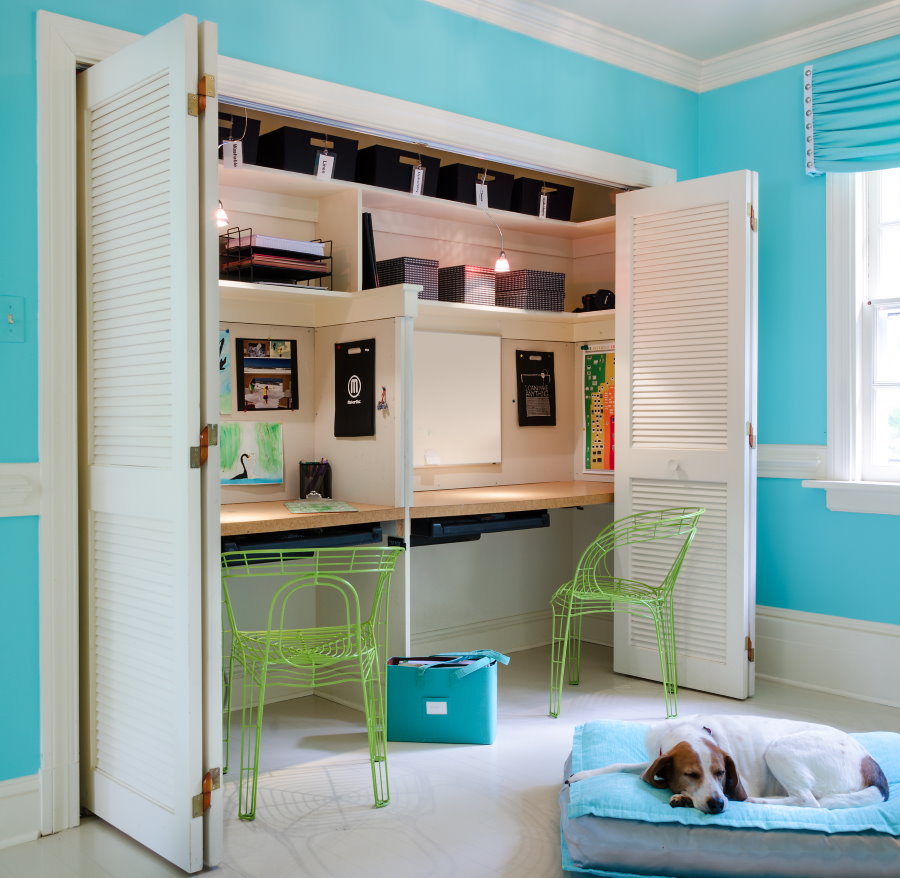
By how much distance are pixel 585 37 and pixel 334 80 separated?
4.44ft

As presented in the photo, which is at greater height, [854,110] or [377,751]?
[854,110]

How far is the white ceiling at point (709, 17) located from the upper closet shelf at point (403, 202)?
2.77 feet

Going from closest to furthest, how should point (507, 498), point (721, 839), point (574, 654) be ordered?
point (721, 839) < point (507, 498) < point (574, 654)

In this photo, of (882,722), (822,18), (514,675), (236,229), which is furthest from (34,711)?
(822,18)

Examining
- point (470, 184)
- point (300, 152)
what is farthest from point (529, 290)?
point (300, 152)

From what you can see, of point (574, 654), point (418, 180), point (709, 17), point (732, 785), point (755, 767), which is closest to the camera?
point (732, 785)

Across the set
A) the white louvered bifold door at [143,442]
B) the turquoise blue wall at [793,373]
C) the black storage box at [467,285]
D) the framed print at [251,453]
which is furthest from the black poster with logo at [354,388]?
the turquoise blue wall at [793,373]

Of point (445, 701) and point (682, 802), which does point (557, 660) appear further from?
point (682, 802)

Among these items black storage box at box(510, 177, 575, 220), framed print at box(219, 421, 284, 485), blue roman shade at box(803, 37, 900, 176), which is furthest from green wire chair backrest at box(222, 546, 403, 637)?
blue roman shade at box(803, 37, 900, 176)

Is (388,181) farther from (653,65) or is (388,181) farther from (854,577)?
(854,577)

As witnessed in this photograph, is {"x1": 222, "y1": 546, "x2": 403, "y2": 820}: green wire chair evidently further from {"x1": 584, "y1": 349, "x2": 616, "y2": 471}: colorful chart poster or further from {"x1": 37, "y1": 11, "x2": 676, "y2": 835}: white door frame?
{"x1": 584, "y1": 349, "x2": 616, "y2": 471}: colorful chart poster

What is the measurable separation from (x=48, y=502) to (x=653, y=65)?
11.1 feet

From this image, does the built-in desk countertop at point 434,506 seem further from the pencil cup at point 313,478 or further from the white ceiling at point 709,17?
the white ceiling at point 709,17

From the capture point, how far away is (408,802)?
2.97 m
